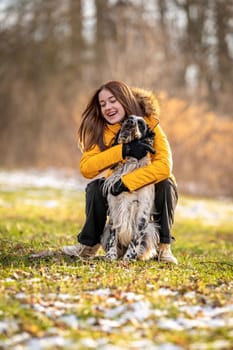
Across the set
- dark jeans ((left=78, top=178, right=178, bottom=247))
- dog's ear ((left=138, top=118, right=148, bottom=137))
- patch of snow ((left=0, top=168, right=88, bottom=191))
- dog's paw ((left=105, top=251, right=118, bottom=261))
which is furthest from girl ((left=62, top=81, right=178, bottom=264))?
patch of snow ((left=0, top=168, right=88, bottom=191))

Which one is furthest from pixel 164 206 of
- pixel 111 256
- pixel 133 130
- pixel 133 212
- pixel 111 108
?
pixel 111 108

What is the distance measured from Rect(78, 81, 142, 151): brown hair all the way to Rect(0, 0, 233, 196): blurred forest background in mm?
18836

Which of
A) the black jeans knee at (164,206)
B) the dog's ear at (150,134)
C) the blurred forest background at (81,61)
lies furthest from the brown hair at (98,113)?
the blurred forest background at (81,61)

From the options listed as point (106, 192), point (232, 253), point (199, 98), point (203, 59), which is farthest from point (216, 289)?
point (203, 59)

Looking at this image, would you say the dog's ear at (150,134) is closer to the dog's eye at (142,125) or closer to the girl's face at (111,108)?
the dog's eye at (142,125)

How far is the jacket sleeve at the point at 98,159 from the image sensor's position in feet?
21.6

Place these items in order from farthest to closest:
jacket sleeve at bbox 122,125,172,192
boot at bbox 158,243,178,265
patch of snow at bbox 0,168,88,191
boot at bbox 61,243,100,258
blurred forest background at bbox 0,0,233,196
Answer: blurred forest background at bbox 0,0,233,196 → patch of snow at bbox 0,168,88,191 → boot at bbox 61,243,100,258 → boot at bbox 158,243,178,265 → jacket sleeve at bbox 122,125,172,192

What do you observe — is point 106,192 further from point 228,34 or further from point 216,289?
point 228,34

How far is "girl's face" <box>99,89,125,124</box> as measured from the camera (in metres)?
6.87

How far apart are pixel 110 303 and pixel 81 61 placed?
2632 centimetres

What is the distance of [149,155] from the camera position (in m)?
6.71

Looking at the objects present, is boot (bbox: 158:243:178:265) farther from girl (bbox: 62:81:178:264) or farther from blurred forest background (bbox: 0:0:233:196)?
blurred forest background (bbox: 0:0:233:196)

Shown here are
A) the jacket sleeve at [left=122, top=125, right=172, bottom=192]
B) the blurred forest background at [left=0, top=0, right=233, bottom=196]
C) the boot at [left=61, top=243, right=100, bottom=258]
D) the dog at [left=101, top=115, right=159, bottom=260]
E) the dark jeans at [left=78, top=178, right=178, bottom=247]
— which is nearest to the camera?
the jacket sleeve at [left=122, top=125, right=172, bottom=192]

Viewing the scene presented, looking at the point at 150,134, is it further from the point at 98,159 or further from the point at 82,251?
the point at 82,251
